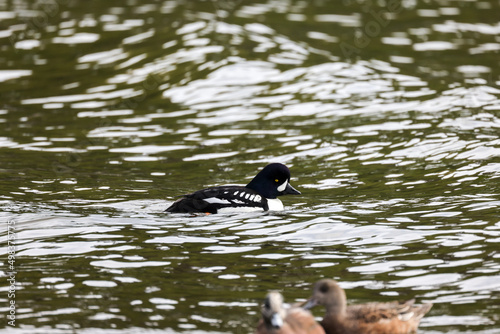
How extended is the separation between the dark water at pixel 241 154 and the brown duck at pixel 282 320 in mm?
811

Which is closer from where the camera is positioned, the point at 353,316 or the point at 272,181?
the point at 353,316

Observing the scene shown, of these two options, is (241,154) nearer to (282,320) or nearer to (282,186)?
(282,186)

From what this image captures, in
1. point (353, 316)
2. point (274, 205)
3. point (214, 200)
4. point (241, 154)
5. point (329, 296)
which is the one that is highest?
point (329, 296)

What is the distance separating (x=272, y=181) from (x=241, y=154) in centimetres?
430

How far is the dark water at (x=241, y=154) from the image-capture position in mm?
10312

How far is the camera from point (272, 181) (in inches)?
561

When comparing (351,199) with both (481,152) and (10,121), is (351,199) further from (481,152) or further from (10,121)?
(10,121)

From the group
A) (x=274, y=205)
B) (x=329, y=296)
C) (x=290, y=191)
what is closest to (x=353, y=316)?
(x=329, y=296)

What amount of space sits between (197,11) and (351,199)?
1668cm

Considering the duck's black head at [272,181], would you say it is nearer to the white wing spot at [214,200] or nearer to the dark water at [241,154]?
the dark water at [241,154]

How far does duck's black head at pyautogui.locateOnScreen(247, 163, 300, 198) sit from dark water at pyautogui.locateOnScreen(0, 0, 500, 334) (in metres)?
0.49

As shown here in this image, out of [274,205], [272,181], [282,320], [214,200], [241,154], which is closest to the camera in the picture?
[282,320]

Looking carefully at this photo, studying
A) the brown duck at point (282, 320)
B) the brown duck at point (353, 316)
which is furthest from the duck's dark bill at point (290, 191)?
the brown duck at point (282, 320)

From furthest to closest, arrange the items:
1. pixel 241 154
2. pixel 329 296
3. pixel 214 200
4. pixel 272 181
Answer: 1. pixel 241 154
2. pixel 272 181
3. pixel 214 200
4. pixel 329 296
